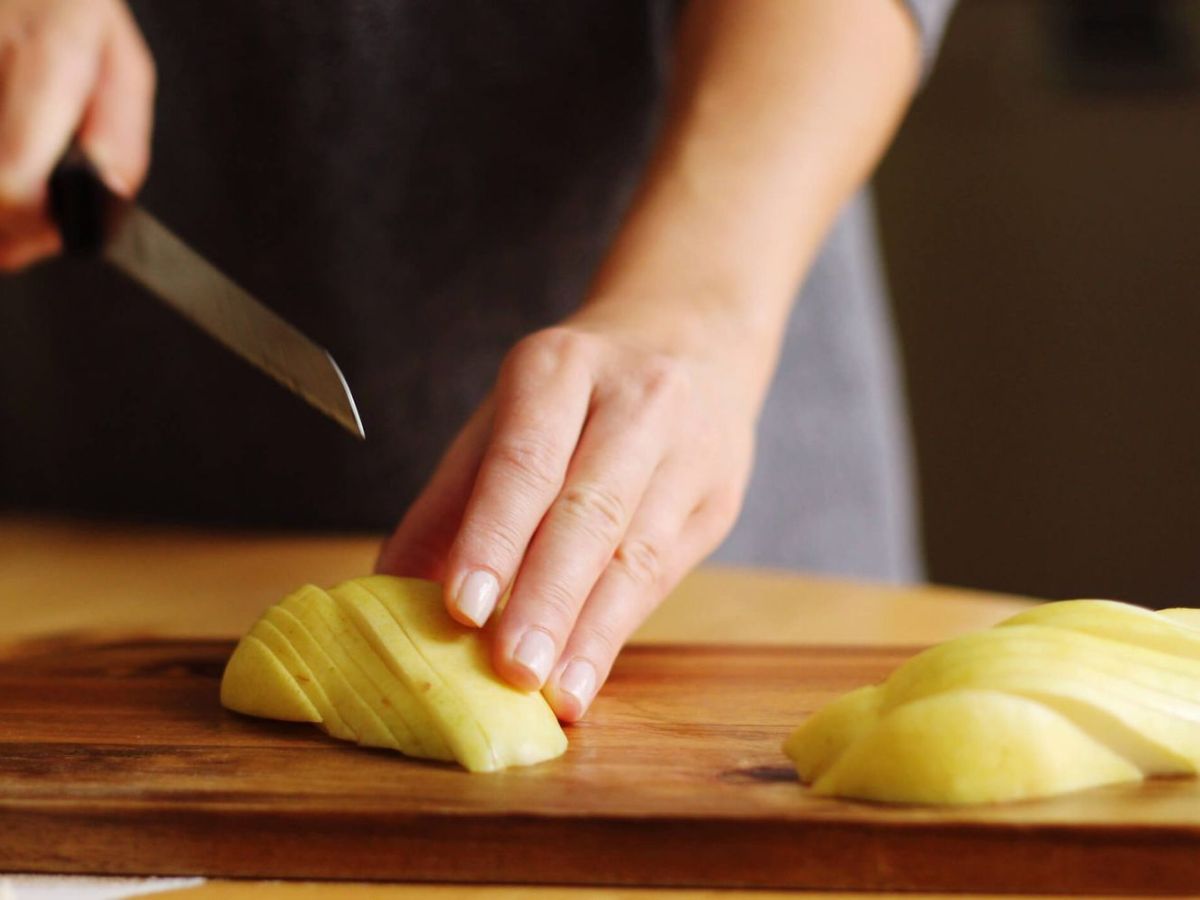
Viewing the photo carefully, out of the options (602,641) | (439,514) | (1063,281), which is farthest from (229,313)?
(1063,281)

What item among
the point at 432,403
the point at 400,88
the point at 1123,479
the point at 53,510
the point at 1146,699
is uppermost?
the point at 400,88

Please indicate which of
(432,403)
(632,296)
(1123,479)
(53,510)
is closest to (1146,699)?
(632,296)

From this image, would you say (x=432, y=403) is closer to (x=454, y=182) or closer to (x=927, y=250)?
(x=454, y=182)

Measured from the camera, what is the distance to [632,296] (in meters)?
1.52

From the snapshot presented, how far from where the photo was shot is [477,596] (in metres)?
1.21

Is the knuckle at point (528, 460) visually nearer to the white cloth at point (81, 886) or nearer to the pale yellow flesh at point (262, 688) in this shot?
the pale yellow flesh at point (262, 688)

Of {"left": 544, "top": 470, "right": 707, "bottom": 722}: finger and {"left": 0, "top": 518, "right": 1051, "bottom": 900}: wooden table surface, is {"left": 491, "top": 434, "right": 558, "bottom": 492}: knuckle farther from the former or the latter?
{"left": 0, "top": 518, "right": 1051, "bottom": 900}: wooden table surface

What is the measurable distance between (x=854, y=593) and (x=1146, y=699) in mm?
779

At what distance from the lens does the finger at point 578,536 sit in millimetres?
1188

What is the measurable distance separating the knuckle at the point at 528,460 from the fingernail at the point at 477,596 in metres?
0.10

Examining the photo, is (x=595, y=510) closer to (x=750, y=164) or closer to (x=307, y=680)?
(x=307, y=680)

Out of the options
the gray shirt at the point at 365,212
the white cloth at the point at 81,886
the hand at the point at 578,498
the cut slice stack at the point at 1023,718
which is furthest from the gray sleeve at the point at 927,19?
the white cloth at the point at 81,886

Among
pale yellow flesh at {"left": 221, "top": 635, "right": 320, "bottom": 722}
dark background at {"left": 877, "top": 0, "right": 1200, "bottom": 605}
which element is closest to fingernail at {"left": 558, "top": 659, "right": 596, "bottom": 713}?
pale yellow flesh at {"left": 221, "top": 635, "right": 320, "bottom": 722}

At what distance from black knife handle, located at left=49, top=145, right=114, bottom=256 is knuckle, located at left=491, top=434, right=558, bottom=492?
28.7 inches
